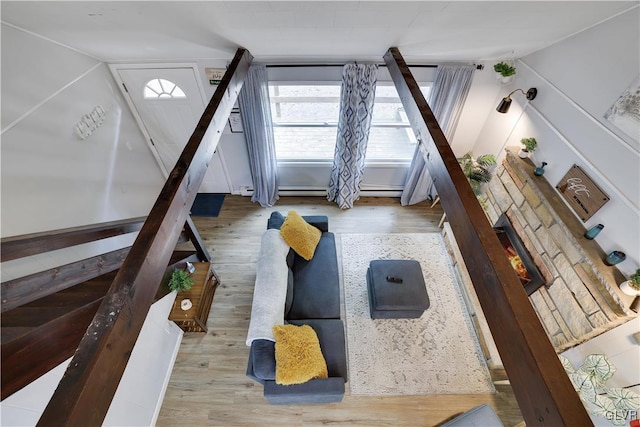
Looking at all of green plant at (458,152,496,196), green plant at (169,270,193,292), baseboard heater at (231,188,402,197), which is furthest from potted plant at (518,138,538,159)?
green plant at (169,270,193,292)

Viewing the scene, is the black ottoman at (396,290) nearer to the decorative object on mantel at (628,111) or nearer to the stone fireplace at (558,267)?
the stone fireplace at (558,267)

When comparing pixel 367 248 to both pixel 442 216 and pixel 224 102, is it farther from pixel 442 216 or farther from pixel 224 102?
pixel 224 102

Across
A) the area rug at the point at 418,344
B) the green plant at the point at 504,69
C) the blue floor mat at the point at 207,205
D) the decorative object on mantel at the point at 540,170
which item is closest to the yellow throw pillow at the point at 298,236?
the area rug at the point at 418,344

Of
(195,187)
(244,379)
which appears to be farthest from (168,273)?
(195,187)

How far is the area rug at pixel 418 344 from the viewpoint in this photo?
9.07 ft

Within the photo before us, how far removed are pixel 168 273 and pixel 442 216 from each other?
3.79 metres

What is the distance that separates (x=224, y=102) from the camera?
6.25ft

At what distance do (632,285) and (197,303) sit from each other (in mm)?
3546

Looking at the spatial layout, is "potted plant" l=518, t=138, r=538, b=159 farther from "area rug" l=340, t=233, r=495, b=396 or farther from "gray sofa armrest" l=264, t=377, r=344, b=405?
"gray sofa armrest" l=264, t=377, r=344, b=405

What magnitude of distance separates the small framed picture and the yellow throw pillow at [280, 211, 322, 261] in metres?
1.44

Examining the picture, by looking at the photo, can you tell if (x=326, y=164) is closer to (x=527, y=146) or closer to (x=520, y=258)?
(x=527, y=146)

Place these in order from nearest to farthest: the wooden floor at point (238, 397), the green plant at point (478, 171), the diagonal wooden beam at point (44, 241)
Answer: the diagonal wooden beam at point (44, 241) < the wooden floor at point (238, 397) < the green plant at point (478, 171)

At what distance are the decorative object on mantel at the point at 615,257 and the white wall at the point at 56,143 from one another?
170 inches

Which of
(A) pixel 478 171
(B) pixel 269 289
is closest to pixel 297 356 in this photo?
(B) pixel 269 289
